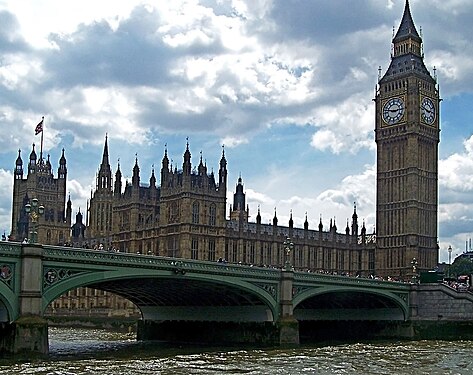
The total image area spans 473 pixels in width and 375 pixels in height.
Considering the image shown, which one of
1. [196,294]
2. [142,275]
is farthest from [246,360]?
[196,294]

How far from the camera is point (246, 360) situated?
1834 inches

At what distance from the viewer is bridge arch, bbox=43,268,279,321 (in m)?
46.4

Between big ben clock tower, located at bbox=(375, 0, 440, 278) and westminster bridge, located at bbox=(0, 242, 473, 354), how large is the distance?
119 feet

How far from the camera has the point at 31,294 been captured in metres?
41.6

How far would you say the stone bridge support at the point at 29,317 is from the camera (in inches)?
1626

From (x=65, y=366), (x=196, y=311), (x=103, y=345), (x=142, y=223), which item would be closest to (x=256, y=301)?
(x=196, y=311)

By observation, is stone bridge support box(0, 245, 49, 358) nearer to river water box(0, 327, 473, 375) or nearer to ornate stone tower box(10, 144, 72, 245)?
river water box(0, 327, 473, 375)

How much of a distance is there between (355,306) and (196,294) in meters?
19.9

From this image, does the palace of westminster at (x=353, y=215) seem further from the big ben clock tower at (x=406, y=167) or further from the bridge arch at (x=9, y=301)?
the bridge arch at (x=9, y=301)

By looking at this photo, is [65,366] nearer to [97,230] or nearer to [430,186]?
[430,186]

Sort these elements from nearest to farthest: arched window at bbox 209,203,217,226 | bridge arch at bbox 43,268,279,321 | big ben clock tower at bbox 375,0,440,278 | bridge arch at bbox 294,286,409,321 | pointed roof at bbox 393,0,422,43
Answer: bridge arch at bbox 43,268,279,321, bridge arch at bbox 294,286,409,321, arched window at bbox 209,203,217,226, big ben clock tower at bbox 375,0,440,278, pointed roof at bbox 393,0,422,43

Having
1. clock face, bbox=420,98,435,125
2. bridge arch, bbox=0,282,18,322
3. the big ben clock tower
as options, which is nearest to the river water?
bridge arch, bbox=0,282,18,322

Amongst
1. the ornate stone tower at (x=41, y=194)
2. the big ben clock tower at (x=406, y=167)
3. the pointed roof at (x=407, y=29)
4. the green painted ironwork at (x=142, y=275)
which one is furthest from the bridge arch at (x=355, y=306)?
the ornate stone tower at (x=41, y=194)

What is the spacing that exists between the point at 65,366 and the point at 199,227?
Result: 2139 inches
